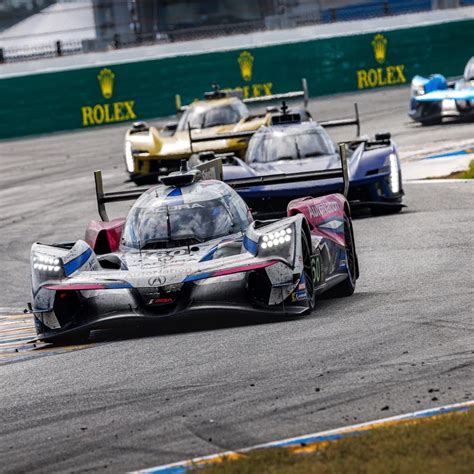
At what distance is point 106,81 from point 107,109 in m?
0.86

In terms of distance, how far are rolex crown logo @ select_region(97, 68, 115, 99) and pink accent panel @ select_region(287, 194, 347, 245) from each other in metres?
28.5

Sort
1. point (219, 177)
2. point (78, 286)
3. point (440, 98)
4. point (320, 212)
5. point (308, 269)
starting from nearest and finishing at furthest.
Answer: point (78, 286), point (308, 269), point (320, 212), point (219, 177), point (440, 98)

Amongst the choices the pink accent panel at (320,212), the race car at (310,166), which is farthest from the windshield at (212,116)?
the pink accent panel at (320,212)

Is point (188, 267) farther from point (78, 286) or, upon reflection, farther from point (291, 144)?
point (291, 144)

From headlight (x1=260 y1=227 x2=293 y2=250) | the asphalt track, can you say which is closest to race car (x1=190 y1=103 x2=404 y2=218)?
the asphalt track

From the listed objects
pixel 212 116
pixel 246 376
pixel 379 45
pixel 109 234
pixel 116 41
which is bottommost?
pixel 379 45

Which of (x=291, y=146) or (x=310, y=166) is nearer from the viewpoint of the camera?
(x=310, y=166)

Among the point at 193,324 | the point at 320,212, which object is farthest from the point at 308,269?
the point at 320,212

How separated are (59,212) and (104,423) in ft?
52.5

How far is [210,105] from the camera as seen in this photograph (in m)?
28.7

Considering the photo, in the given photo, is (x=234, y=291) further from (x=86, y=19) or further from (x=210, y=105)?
(x=86, y=19)

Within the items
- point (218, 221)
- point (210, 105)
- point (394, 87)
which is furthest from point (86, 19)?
point (218, 221)

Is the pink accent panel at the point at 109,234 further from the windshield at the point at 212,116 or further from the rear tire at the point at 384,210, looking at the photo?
the windshield at the point at 212,116

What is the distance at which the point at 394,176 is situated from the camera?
734 inches
